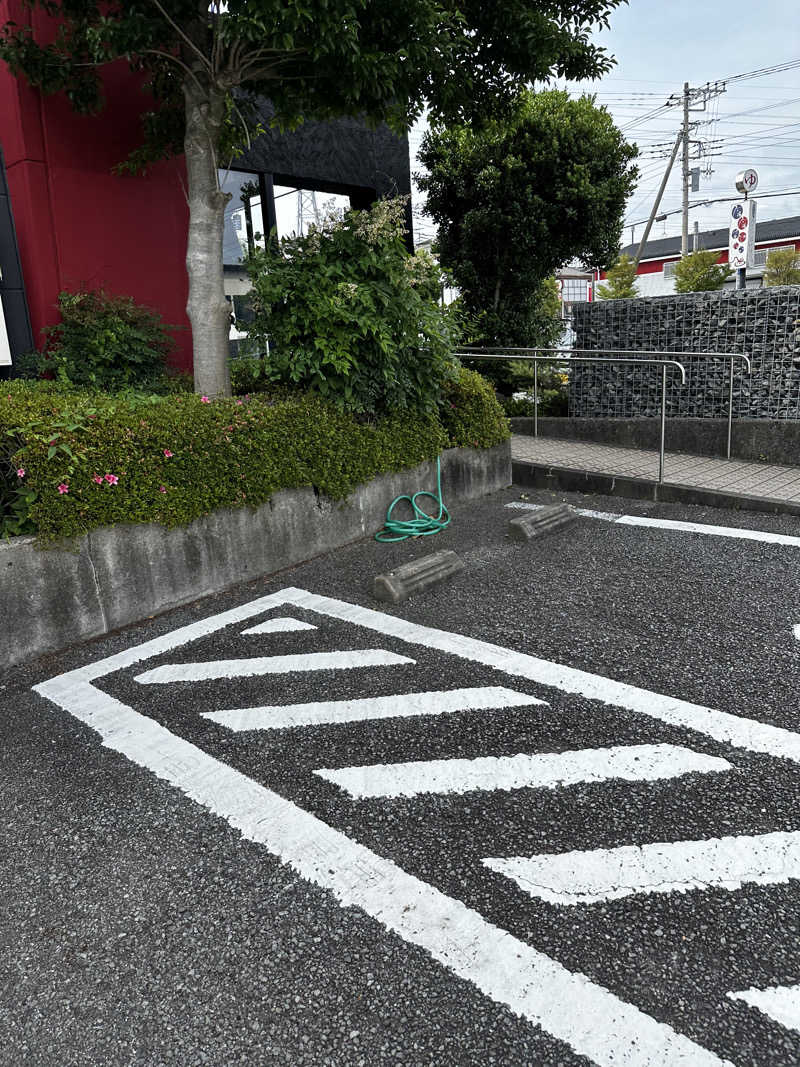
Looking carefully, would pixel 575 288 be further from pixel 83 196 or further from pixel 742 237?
pixel 83 196

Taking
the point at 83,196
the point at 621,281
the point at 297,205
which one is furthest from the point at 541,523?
the point at 621,281

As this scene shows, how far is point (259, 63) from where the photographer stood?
16.8ft

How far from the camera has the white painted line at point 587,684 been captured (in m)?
2.74

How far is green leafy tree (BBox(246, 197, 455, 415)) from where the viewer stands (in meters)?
5.10

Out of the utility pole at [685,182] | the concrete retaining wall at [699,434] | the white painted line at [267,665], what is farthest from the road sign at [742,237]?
the utility pole at [685,182]

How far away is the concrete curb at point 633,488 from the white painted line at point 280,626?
12.1 ft

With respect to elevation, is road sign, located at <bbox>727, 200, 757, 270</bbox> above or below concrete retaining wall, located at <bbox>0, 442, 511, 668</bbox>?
above

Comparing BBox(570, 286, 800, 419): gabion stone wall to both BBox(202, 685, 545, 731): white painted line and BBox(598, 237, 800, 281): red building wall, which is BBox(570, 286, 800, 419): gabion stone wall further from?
BBox(598, 237, 800, 281): red building wall

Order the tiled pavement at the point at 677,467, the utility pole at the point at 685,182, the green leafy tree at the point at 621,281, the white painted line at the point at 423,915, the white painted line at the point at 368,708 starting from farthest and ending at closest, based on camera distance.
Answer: the utility pole at the point at 685,182
the green leafy tree at the point at 621,281
the tiled pavement at the point at 677,467
the white painted line at the point at 368,708
the white painted line at the point at 423,915

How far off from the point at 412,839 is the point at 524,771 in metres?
0.53

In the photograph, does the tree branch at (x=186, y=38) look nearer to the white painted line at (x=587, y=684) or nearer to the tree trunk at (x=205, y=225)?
the tree trunk at (x=205, y=225)

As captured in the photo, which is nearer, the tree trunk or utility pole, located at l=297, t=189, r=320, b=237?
the tree trunk

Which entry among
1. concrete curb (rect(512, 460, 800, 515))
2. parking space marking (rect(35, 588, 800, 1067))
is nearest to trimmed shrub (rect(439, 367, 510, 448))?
concrete curb (rect(512, 460, 800, 515))

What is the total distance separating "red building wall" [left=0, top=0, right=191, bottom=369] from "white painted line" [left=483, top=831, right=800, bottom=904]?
5988 millimetres
